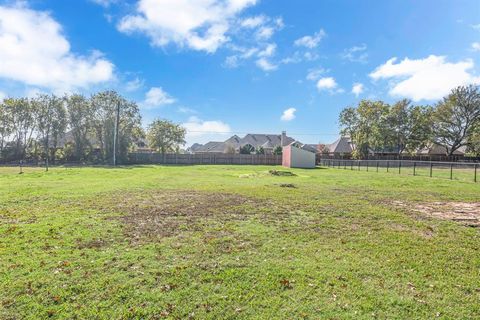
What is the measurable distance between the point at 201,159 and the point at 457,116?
36879 millimetres

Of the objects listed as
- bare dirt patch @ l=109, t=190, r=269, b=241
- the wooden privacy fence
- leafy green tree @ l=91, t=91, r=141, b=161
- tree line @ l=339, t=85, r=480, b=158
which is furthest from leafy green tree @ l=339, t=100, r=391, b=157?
bare dirt patch @ l=109, t=190, r=269, b=241

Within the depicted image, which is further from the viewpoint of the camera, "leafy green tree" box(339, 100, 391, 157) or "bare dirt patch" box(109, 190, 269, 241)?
"leafy green tree" box(339, 100, 391, 157)

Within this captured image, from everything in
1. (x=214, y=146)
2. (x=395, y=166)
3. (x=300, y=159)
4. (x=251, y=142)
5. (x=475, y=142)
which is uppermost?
(x=251, y=142)

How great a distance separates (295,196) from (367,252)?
534 centimetres

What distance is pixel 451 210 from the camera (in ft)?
25.8

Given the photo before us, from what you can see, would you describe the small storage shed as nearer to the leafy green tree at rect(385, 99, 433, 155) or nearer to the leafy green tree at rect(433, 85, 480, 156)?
the leafy green tree at rect(385, 99, 433, 155)

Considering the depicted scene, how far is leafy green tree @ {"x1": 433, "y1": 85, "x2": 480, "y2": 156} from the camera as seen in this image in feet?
139

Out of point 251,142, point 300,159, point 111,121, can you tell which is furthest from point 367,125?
point 111,121

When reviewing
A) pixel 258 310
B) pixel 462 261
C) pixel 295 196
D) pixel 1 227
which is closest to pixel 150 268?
pixel 258 310

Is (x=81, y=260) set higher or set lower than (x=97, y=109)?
lower

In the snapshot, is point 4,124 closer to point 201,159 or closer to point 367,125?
point 201,159

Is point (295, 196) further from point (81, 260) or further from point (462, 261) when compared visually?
point (81, 260)

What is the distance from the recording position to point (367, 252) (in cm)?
451

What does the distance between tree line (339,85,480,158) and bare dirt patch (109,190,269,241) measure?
131 feet
